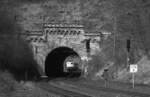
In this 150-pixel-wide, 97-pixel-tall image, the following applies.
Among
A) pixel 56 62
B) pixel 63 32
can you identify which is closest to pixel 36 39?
pixel 63 32

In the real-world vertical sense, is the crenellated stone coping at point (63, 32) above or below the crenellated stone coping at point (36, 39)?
above

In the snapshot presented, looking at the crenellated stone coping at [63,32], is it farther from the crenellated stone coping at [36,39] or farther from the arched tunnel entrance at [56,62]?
the arched tunnel entrance at [56,62]

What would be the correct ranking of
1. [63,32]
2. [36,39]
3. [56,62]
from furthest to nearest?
[56,62] → [36,39] → [63,32]

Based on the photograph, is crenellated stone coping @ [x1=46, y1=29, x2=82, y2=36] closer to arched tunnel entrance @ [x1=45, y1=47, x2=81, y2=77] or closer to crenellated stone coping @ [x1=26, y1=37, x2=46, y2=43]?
crenellated stone coping @ [x1=26, y1=37, x2=46, y2=43]

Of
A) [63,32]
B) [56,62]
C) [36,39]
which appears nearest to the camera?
[63,32]

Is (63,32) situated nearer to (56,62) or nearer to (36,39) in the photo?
(36,39)

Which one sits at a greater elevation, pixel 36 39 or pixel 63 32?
pixel 63 32

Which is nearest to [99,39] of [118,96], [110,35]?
[110,35]

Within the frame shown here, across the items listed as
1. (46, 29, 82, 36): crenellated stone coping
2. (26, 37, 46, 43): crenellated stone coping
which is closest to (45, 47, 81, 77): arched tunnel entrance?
(26, 37, 46, 43): crenellated stone coping

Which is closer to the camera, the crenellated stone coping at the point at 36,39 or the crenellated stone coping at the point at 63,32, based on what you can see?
the crenellated stone coping at the point at 63,32

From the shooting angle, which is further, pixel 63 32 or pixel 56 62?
pixel 56 62

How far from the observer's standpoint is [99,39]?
156 feet

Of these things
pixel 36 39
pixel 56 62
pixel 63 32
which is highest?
pixel 63 32

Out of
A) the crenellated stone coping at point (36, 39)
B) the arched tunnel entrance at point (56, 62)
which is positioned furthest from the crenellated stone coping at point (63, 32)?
the arched tunnel entrance at point (56, 62)
